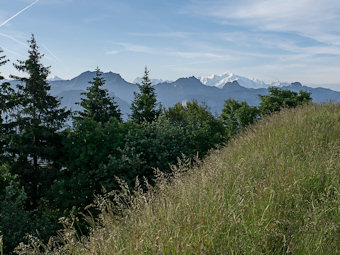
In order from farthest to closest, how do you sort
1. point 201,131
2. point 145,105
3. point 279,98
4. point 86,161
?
1. point 279,98
2. point 145,105
3. point 201,131
4. point 86,161

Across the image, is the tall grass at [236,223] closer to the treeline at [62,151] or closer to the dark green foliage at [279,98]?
the treeline at [62,151]

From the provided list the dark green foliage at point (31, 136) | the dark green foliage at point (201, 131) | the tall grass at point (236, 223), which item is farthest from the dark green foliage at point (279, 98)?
the tall grass at point (236, 223)

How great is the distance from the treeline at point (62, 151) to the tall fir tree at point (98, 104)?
5.14m

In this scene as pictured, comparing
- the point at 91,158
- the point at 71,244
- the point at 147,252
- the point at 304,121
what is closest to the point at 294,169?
the point at 147,252

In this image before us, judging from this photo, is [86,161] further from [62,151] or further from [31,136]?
[31,136]

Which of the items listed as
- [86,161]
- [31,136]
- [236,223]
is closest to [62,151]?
[31,136]

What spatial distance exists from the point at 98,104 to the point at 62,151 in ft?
49.8

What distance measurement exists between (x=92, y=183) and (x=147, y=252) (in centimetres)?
1261

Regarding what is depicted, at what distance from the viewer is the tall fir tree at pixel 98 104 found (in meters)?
30.4

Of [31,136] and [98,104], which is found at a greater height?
[98,104]

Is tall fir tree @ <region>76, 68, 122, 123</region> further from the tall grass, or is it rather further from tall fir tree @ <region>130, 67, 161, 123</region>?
the tall grass

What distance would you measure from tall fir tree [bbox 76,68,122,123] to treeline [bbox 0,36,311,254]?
5.14 m

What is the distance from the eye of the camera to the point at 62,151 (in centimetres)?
1669

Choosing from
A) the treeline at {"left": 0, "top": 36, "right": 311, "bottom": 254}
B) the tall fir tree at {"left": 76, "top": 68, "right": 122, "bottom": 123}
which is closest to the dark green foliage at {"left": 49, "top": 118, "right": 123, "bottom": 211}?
the treeline at {"left": 0, "top": 36, "right": 311, "bottom": 254}
